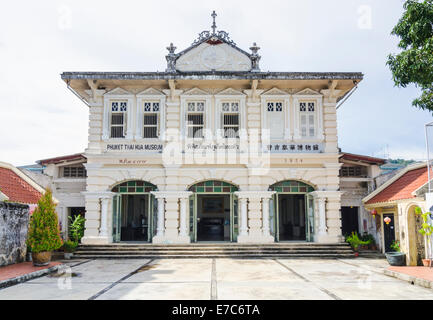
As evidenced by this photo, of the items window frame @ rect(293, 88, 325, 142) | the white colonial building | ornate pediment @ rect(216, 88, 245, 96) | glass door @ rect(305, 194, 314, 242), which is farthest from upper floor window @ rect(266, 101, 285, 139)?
glass door @ rect(305, 194, 314, 242)

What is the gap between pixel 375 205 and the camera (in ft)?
48.2

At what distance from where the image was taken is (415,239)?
12.0 m

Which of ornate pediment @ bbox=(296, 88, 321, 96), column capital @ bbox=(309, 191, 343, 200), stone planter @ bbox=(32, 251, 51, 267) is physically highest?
ornate pediment @ bbox=(296, 88, 321, 96)

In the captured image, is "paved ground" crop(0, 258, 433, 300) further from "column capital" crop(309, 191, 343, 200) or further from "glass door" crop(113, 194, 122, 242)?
"column capital" crop(309, 191, 343, 200)

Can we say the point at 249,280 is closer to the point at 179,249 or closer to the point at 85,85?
the point at 179,249

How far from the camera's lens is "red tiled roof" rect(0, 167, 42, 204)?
13.1 metres

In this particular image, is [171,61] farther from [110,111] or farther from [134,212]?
[134,212]

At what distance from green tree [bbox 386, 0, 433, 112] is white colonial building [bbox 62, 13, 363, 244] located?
15.8 feet

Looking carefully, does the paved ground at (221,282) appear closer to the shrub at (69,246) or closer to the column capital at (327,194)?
the shrub at (69,246)

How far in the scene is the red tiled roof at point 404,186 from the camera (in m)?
12.6

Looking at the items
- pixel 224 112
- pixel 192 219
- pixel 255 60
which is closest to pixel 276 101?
pixel 255 60

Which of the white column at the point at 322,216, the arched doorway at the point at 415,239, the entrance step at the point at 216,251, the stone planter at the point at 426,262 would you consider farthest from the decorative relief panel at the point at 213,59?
the stone planter at the point at 426,262
